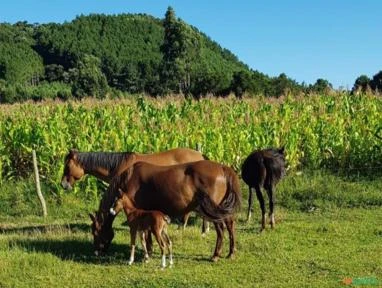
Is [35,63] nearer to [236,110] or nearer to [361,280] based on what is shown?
[236,110]

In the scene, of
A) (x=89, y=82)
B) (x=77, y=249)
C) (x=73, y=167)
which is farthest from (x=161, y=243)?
(x=89, y=82)

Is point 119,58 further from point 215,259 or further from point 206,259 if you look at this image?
point 215,259

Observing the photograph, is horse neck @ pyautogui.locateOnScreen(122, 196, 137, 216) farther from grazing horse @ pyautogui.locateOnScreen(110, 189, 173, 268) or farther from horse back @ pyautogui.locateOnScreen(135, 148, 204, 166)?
horse back @ pyautogui.locateOnScreen(135, 148, 204, 166)

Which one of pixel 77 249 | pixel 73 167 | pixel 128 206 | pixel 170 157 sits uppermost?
pixel 170 157

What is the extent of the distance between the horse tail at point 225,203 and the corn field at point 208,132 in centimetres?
597

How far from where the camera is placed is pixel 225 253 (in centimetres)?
880

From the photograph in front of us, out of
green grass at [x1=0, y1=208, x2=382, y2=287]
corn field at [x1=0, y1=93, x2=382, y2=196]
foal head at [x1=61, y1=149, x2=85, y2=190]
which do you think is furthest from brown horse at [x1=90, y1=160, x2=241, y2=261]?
corn field at [x1=0, y1=93, x2=382, y2=196]

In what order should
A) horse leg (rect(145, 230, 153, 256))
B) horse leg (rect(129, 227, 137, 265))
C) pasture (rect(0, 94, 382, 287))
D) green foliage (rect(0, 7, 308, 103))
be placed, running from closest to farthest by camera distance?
1. pasture (rect(0, 94, 382, 287))
2. horse leg (rect(129, 227, 137, 265))
3. horse leg (rect(145, 230, 153, 256))
4. green foliage (rect(0, 7, 308, 103))

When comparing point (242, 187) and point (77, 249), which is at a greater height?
point (242, 187)

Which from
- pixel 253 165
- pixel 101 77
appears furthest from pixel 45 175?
pixel 101 77

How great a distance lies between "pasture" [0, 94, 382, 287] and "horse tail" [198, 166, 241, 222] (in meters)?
0.73

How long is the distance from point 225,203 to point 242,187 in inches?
228

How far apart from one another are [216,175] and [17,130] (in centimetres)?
842

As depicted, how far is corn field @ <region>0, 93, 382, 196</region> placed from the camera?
14.7m
